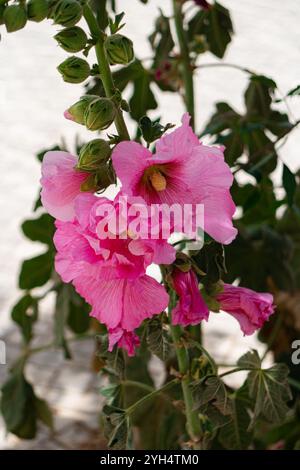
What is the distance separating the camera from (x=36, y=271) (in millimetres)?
1529

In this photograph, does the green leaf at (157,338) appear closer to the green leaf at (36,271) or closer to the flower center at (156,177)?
the flower center at (156,177)

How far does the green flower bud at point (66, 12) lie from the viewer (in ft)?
2.32

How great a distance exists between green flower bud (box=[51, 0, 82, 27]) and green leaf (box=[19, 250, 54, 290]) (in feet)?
2.78

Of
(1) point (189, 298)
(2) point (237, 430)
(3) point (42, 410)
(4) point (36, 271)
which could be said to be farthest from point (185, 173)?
(3) point (42, 410)

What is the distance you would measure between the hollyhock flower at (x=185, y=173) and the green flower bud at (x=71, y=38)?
0.10 meters

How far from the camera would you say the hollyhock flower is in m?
0.68

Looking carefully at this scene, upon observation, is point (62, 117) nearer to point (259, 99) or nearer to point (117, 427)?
point (259, 99)

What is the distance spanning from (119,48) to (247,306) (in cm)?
28

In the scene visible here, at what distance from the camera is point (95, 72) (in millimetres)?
768

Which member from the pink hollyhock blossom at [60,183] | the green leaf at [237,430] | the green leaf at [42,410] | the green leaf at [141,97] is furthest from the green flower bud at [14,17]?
the green leaf at [42,410]

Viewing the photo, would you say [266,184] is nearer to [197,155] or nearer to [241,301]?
[241,301]

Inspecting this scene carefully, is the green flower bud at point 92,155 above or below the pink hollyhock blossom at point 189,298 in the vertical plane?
above

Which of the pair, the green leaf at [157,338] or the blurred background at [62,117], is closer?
the green leaf at [157,338]
